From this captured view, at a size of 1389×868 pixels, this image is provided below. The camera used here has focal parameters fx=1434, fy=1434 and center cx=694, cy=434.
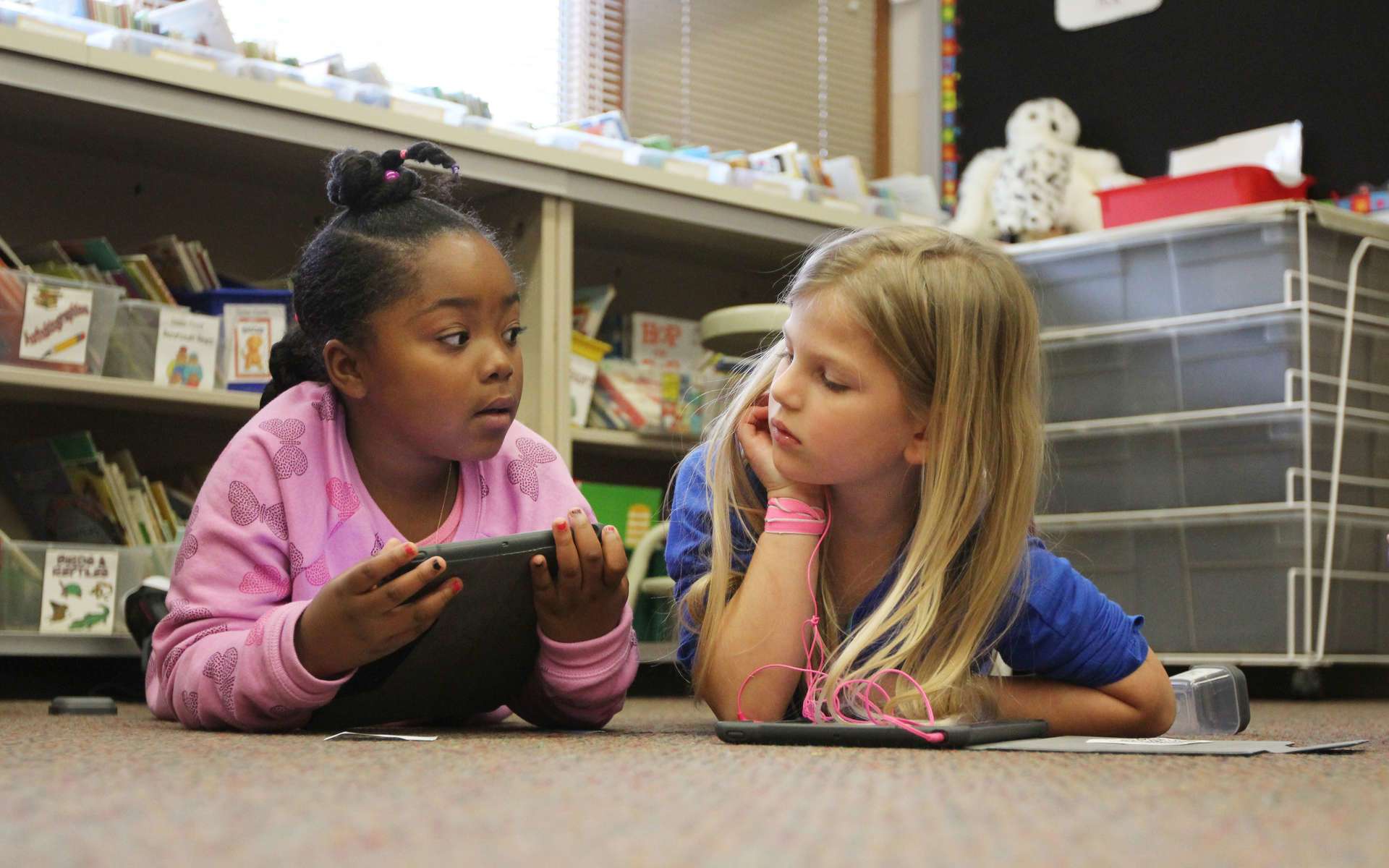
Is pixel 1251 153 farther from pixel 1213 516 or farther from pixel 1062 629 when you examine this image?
pixel 1062 629

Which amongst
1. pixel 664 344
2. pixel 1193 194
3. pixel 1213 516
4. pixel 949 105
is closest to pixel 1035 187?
pixel 949 105

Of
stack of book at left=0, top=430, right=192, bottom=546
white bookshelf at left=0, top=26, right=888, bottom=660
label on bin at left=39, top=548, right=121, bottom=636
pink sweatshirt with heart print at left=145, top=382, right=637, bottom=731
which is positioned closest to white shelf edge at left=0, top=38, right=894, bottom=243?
white bookshelf at left=0, top=26, right=888, bottom=660

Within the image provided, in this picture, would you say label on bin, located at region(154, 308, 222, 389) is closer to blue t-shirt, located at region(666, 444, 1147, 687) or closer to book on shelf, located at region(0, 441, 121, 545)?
book on shelf, located at region(0, 441, 121, 545)

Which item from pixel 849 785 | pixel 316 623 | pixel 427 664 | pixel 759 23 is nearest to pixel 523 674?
pixel 427 664

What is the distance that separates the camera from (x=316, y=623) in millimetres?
987

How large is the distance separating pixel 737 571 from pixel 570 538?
0.18 meters

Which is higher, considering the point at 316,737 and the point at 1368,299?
the point at 1368,299

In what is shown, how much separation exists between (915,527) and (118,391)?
1151mm

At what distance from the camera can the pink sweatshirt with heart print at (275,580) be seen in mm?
1065

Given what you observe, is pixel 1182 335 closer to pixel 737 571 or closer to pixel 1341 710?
pixel 1341 710

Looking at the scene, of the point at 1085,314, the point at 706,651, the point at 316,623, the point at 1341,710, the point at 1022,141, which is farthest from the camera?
the point at 1022,141

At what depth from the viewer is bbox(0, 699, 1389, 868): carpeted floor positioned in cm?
49

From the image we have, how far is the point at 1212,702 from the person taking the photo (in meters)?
1.32

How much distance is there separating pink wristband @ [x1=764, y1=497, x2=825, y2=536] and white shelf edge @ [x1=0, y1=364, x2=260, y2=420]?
3.42ft
